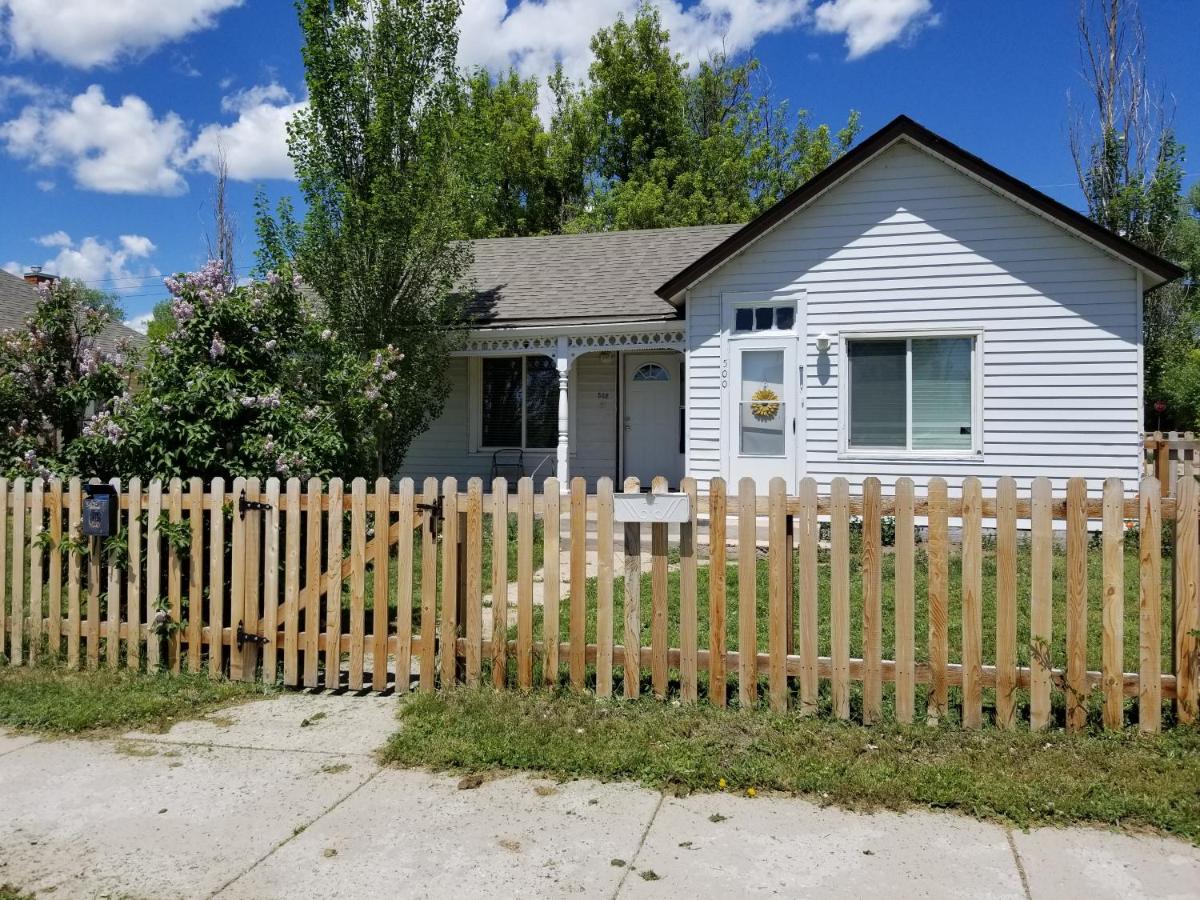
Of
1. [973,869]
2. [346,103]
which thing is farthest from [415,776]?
[346,103]

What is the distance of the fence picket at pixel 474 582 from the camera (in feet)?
17.5

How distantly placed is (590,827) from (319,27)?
1235 cm

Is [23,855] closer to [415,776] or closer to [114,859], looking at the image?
[114,859]

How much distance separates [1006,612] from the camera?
452cm

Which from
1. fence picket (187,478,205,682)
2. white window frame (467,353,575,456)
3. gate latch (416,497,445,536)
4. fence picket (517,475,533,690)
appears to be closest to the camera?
fence picket (517,475,533,690)

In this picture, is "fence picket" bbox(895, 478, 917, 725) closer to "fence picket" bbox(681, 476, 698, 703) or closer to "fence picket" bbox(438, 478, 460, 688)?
"fence picket" bbox(681, 476, 698, 703)

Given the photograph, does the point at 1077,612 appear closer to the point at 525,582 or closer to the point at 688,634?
the point at 688,634

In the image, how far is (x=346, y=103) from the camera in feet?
41.9

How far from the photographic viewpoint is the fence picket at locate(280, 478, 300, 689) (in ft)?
18.2

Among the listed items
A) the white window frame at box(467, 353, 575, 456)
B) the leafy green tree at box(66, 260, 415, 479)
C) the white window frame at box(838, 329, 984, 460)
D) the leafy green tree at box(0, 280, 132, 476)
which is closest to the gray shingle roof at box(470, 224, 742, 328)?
the white window frame at box(467, 353, 575, 456)

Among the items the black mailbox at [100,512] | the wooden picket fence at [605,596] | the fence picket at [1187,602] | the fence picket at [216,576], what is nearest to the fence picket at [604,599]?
the wooden picket fence at [605,596]

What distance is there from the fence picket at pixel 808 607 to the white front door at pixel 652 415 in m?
10.5

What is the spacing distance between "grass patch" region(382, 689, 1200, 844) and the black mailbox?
2609 millimetres

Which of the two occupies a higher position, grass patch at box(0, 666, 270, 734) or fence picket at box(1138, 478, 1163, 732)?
fence picket at box(1138, 478, 1163, 732)
